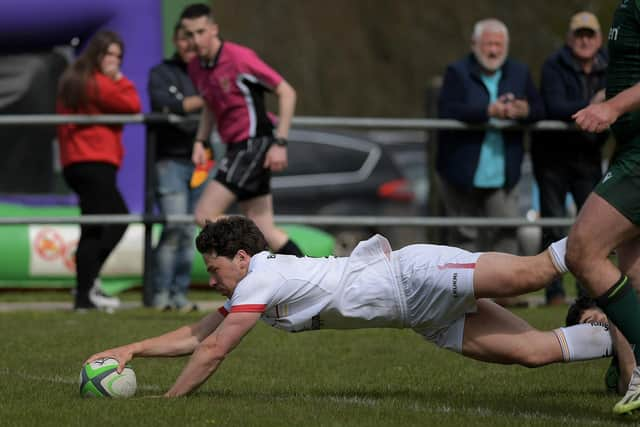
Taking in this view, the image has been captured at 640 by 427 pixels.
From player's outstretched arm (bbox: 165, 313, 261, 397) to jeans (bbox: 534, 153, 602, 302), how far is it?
18.1 feet

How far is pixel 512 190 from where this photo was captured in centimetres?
1155

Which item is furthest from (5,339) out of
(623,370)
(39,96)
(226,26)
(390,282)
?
(226,26)

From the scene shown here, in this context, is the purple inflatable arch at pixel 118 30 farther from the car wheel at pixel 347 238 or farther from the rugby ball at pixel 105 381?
the rugby ball at pixel 105 381

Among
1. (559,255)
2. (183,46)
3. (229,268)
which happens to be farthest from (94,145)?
(559,255)

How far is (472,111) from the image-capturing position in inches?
446

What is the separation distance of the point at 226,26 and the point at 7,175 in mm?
21987

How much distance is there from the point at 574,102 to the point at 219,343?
19.5ft

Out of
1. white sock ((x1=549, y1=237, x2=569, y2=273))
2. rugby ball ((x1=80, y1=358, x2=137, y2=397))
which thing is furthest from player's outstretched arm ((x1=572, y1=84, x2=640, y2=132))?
rugby ball ((x1=80, y1=358, x2=137, y2=397))

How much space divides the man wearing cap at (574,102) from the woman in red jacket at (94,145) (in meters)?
3.37

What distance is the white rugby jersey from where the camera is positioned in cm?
641

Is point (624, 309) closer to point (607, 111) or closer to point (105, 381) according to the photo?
point (607, 111)

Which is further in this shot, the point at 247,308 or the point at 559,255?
the point at 247,308

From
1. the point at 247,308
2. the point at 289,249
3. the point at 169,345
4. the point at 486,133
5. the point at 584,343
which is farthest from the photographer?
the point at 486,133

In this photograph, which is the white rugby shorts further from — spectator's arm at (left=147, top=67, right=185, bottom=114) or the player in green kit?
spectator's arm at (left=147, top=67, right=185, bottom=114)
